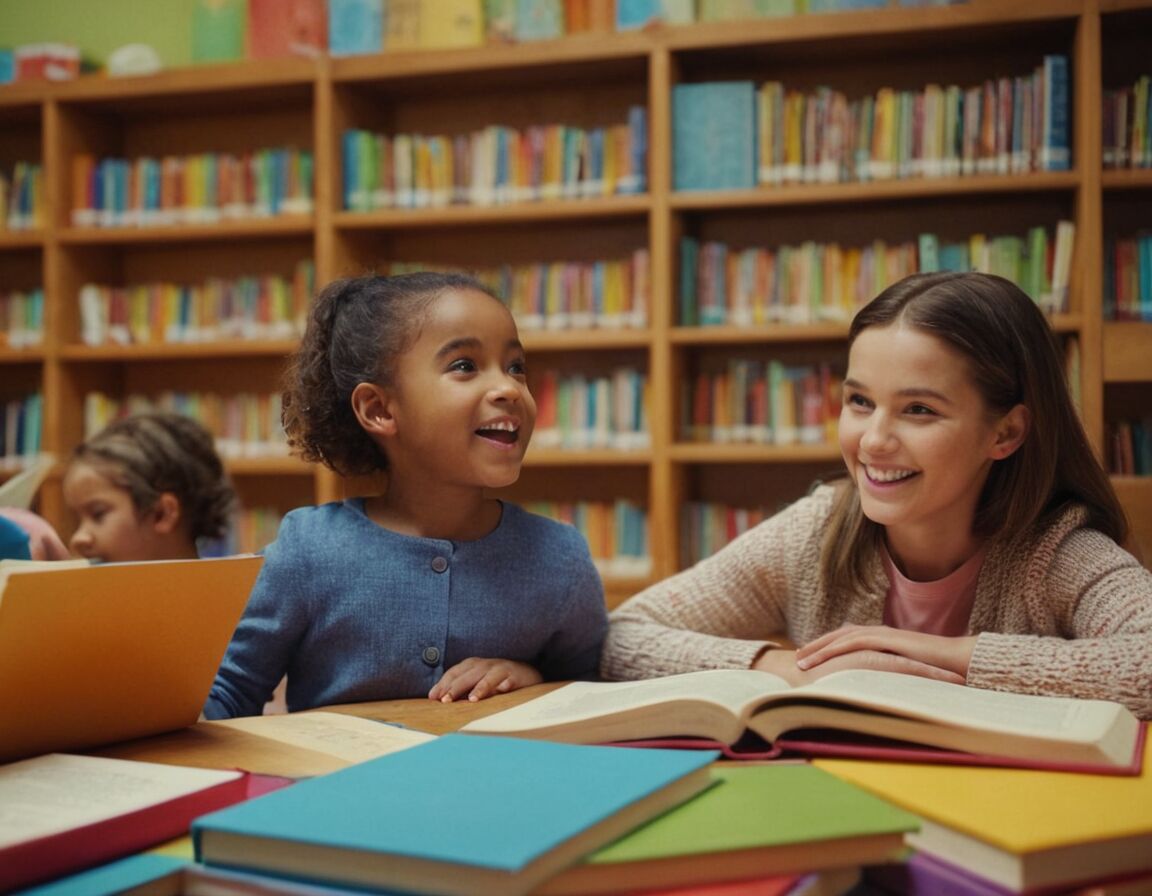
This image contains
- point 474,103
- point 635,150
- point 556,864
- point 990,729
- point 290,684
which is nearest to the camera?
point 556,864

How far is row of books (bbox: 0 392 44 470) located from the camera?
12.4 ft

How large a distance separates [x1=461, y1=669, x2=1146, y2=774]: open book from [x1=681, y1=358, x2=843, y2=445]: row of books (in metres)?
2.37

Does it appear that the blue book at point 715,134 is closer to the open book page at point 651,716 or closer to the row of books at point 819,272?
the row of books at point 819,272

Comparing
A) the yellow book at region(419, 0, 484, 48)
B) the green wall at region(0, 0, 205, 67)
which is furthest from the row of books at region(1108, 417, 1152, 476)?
the green wall at region(0, 0, 205, 67)

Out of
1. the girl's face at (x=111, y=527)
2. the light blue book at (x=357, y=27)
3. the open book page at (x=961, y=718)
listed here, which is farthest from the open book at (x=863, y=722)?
the light blue book at (x=357, y=27)

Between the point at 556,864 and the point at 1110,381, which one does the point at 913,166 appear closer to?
the point at 1110,381

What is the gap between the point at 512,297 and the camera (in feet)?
11.5

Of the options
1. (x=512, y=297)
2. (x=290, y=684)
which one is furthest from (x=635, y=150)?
(x=290, y=684)

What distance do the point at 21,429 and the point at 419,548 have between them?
117 inches

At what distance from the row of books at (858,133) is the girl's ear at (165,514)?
1670mm

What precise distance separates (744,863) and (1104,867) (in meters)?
0.20

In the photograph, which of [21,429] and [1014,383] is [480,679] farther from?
[21,429]

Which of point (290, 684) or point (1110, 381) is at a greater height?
point (1110, 381)

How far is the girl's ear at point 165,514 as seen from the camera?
254cm
